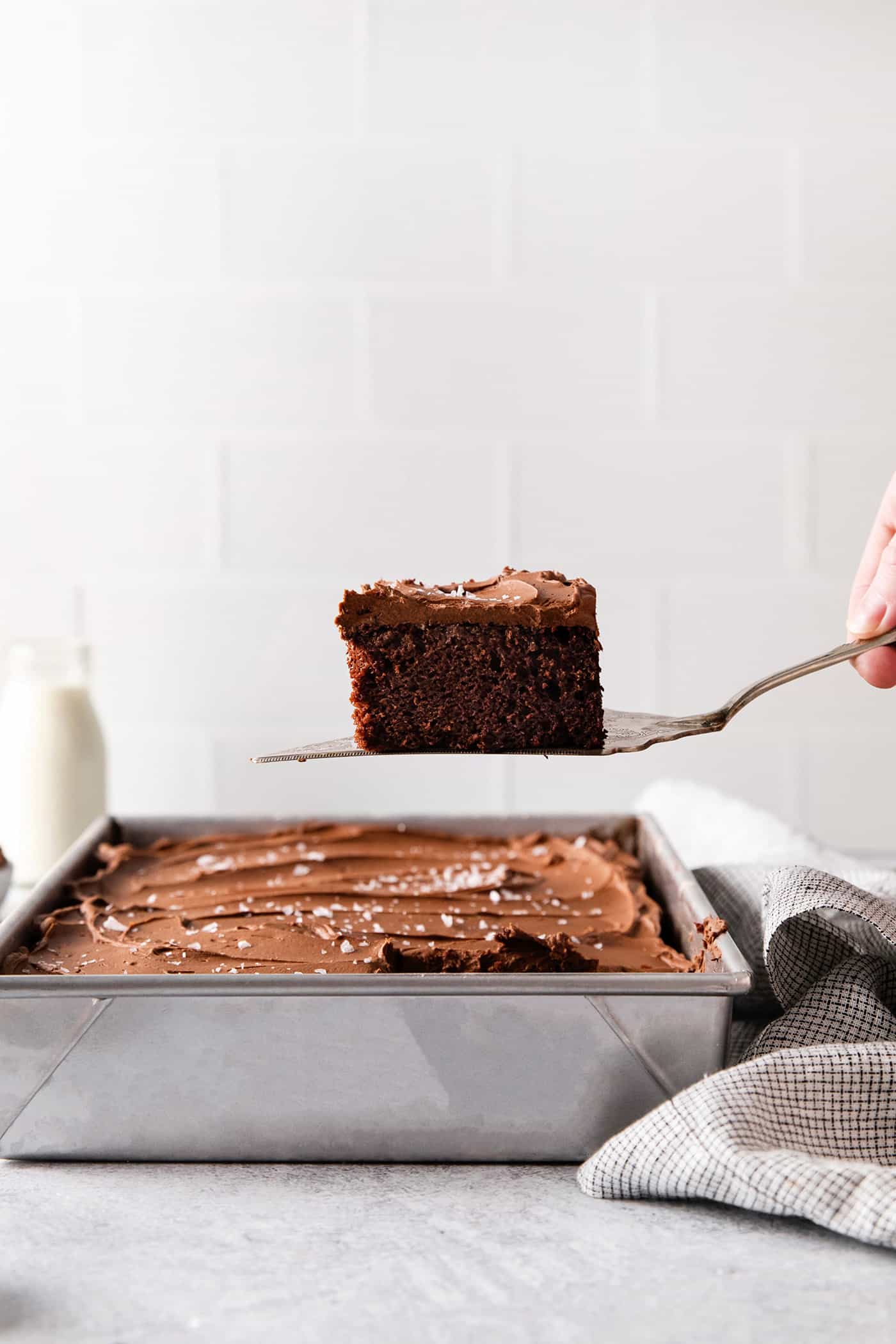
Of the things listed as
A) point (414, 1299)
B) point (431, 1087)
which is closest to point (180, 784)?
point (431, 1087)

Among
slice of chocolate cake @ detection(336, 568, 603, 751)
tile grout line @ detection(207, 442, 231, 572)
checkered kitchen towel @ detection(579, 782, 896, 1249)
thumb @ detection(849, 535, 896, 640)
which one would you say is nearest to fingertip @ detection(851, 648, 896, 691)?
thumb @ detection(849, 535, 896, 640)

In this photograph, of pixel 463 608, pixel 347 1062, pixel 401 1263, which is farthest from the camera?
pixel 463 608

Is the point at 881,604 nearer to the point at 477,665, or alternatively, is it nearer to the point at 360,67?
the point at 477,665

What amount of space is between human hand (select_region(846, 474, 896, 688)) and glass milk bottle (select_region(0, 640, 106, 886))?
1.15 m

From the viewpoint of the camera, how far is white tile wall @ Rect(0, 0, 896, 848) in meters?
2.36

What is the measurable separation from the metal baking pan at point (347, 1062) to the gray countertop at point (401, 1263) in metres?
0.03

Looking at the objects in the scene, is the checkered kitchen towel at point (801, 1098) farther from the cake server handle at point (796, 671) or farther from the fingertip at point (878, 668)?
the fingertip at point (878, 668)

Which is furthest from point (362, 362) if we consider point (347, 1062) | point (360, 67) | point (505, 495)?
point (347, 1062)

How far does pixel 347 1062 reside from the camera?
1.07 meters

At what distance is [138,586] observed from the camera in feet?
8.16

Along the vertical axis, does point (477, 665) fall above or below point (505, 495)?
below

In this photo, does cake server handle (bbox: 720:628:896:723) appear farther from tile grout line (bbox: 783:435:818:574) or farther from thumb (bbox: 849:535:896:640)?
tile grout line (bbox: 783:435:818:574)

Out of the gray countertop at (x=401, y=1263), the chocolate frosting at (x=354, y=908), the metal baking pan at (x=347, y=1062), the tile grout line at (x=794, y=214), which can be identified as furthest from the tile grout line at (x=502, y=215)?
the gray countertop at (x=401, y=1263)

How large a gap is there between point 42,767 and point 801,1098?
1.32 meters
